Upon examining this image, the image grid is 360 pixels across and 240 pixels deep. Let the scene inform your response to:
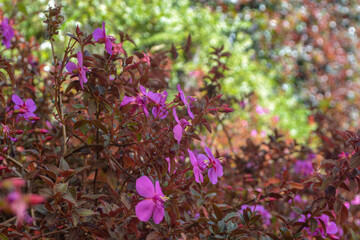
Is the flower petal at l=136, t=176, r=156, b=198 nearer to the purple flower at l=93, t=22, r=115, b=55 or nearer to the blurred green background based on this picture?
the purple flower at l=93, t=22, r=115, b=55

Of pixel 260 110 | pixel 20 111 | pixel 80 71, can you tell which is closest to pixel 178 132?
pixel 80 71

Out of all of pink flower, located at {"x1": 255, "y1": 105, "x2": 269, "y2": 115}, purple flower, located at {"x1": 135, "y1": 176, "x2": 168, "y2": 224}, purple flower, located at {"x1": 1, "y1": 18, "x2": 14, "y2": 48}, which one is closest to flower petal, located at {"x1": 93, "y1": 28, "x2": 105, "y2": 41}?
purple flower, located at {"x1": 135, "y1": 176, "x2": 168, "y2": 224}

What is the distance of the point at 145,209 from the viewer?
0.66 m

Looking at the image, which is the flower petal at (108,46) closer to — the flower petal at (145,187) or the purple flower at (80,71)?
the purple flower at (80,71)

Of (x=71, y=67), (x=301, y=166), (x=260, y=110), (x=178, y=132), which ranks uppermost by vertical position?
(x=71, y=67)

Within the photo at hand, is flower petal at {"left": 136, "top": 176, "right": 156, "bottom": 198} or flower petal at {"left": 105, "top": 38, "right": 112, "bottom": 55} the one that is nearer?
flower petal at {"left": 136, "top": 176, "right": 156, "bottom": 198}

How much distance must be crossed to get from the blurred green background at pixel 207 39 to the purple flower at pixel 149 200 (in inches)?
120

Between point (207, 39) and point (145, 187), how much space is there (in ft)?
14.1

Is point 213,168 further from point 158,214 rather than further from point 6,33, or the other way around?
point 6,33

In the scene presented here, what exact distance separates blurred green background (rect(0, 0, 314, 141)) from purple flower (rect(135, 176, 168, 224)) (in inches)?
120

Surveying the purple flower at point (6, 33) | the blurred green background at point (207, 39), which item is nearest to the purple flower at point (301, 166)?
the purple flower at point (6, 33)

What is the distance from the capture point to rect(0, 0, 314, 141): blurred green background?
4.05 meters

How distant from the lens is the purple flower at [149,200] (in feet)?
2.14

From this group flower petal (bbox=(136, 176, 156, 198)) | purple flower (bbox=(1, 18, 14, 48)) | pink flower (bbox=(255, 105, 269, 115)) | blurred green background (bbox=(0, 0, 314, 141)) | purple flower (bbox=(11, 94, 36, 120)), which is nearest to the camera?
flower petal (bbox=(136, 176, 156, 198))
